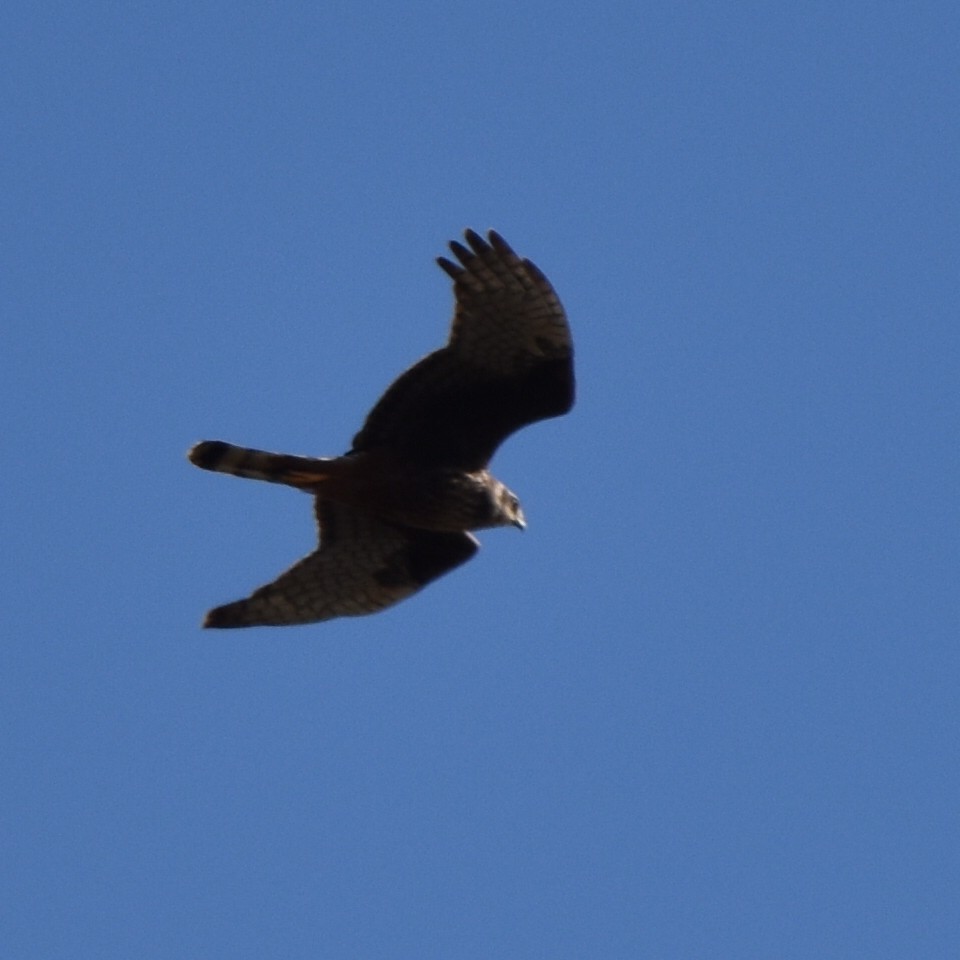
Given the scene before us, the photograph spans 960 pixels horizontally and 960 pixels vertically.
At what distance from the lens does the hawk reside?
49.2 ft

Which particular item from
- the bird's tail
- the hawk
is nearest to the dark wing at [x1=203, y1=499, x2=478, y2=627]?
the hawk

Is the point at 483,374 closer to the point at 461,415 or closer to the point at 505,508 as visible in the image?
the point at 461,415

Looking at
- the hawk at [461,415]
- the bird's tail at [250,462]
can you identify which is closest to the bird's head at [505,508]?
the hawk at [461,415]

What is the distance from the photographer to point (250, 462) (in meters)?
15.2

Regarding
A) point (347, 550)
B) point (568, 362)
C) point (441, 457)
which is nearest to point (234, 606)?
point (347, 550)

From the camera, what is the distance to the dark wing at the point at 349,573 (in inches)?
634

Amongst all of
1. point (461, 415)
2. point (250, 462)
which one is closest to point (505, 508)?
point (461, 415)

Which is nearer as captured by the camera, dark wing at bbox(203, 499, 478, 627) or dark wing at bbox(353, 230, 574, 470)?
dark wing at bbox(353, 230, 574, 470)

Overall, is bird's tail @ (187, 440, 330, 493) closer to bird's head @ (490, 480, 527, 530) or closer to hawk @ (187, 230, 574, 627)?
hawk @ (187, 230, 574, 627)

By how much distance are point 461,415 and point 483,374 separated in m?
0.32

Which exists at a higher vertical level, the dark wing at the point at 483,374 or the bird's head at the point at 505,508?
the dark wing at the point at 483,374

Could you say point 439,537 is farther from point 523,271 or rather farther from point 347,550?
point 523,271

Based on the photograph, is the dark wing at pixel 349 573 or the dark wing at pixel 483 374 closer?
the dark wing at pixel 483 374

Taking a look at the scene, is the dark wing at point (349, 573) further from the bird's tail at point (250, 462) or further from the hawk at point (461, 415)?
the bird's tail at point (250, 462)
